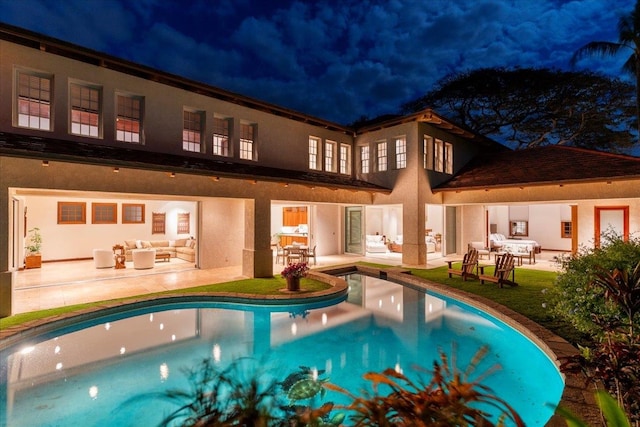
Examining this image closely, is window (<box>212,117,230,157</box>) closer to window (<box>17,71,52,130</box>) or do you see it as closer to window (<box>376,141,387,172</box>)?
window (<box>17,71,52,130</box>)

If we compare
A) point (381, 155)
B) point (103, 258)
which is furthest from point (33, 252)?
point (381, 155)

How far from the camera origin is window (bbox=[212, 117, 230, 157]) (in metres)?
13.9

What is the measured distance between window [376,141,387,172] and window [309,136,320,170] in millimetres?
3294

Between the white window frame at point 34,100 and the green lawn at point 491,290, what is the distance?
5766 mm

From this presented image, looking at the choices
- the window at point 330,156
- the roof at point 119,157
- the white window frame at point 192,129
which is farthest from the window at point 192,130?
the window at point 330,156

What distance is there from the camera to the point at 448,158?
18.7 metres

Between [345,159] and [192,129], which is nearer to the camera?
[192,129]

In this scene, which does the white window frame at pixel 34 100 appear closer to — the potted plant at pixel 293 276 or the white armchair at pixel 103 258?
the white armchair at pixel 103 258

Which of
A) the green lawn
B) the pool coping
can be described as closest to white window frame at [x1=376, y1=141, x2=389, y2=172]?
the green lawn

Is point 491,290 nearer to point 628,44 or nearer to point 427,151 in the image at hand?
point 427,151

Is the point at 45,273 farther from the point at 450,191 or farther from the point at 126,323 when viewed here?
the point at 450,191

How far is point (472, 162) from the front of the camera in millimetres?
20094

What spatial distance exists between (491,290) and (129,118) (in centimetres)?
1377

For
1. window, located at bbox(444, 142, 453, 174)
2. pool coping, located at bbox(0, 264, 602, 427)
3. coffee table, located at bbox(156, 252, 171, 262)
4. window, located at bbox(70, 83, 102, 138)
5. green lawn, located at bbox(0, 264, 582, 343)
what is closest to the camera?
pool coping, located at bbox(0, 264, 602, 427)
